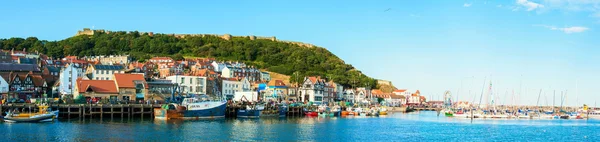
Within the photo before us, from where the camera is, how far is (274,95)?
95.4 metres

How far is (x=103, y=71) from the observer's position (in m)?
85.0

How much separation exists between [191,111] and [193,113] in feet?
1.09

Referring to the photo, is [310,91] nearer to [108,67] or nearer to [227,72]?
[227,72]

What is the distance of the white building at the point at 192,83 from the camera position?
88575mm

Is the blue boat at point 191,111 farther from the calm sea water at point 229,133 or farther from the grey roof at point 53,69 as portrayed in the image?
the grey roof at point 53,69

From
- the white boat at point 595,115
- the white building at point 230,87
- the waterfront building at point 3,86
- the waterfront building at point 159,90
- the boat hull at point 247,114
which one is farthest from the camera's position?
the white boat at point 595,115

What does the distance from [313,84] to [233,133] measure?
54776 millimetres

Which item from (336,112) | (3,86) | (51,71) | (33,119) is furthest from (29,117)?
(336,112)

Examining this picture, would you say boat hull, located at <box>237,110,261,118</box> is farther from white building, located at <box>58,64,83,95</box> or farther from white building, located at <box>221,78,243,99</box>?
white building, located at <box>221,78,243,99</box>

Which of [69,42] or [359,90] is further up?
[69,42]

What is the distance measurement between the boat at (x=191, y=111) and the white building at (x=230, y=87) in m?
29.2

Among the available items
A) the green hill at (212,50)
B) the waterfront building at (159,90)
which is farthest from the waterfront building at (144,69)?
the green hill at (212,50)

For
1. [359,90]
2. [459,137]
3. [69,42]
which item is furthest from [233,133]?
[69,42]

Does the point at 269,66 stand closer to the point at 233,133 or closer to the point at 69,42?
the point at 69,42
